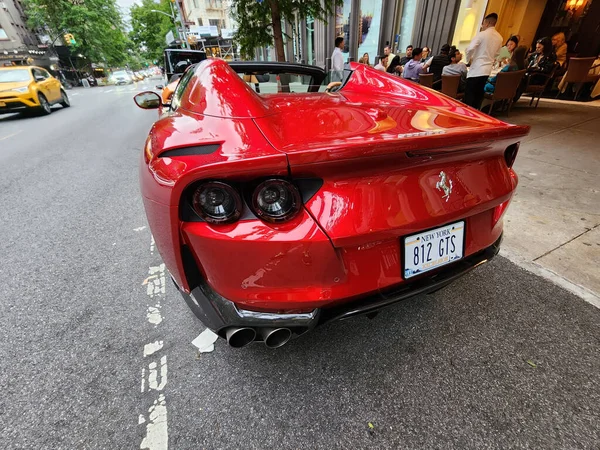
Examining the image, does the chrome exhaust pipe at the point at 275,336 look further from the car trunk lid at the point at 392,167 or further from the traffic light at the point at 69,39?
the traffic light at the point at 69,39

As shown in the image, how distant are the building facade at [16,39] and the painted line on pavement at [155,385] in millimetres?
44933

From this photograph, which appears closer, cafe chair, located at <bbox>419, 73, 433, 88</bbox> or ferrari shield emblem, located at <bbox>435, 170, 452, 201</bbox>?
ferrari shield emblem, located at <bbox>435, 170, 452, 201</bbox>

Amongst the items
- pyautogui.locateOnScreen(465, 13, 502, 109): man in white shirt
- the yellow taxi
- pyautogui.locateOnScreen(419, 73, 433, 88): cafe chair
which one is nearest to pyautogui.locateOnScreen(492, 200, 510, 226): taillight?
pyautogui.locateOnScreen(465, 13, 502, 109): man in white shirt

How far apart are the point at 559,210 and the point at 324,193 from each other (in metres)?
3.03

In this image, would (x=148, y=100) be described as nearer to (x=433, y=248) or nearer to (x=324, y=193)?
(x=324, y=193)

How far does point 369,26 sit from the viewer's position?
1133 cm

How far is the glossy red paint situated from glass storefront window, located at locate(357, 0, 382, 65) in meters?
11.8

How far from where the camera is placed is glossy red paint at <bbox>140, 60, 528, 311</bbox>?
106 centimetres

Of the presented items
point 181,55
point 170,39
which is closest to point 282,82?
point 181,55

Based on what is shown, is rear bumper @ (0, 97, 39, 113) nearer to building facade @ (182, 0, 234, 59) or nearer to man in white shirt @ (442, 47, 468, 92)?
man in white shirt @ (442, 47, 468, 92)

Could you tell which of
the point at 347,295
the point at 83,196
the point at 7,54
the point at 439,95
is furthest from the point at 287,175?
the point at 7,54

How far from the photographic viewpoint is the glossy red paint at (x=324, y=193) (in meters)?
1.06

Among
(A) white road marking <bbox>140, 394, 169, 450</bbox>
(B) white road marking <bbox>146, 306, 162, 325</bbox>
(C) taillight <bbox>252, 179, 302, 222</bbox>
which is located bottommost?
(B) white road marking <bbox>146, 306, 162, 325</bbox>

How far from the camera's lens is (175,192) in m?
1.05
